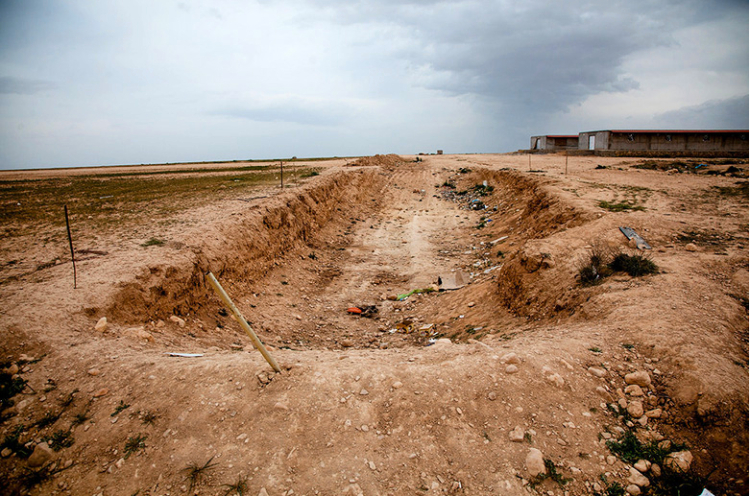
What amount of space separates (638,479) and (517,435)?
2.66 feet

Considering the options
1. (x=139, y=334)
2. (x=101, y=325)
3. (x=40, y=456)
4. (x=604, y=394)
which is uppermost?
(x=101, y=325)

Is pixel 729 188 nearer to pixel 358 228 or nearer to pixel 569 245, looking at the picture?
pixel 569 245

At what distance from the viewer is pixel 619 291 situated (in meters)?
4.51

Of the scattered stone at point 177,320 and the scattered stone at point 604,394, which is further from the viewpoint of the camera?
the scattered stone at point 177,320

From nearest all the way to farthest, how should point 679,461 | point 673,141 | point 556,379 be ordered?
point 679,461 < point 556,379 < point 673,141

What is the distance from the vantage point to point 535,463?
2.51 metres

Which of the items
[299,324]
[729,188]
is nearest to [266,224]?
[299,324]

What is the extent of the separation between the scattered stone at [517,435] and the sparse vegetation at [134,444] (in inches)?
118

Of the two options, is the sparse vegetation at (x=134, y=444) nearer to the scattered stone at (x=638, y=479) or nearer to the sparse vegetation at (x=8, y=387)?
the sparse vegetation at (x=8, y=387)

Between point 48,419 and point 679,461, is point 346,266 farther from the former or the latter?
point 679,461

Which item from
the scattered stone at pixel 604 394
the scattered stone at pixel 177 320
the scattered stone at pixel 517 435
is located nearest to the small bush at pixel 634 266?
the scattered stone at pixel 604 394

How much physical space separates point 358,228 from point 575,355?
35.6 feet

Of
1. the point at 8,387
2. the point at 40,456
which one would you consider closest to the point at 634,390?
the point at 40,456

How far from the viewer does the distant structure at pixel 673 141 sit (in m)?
Answer: 25.9
